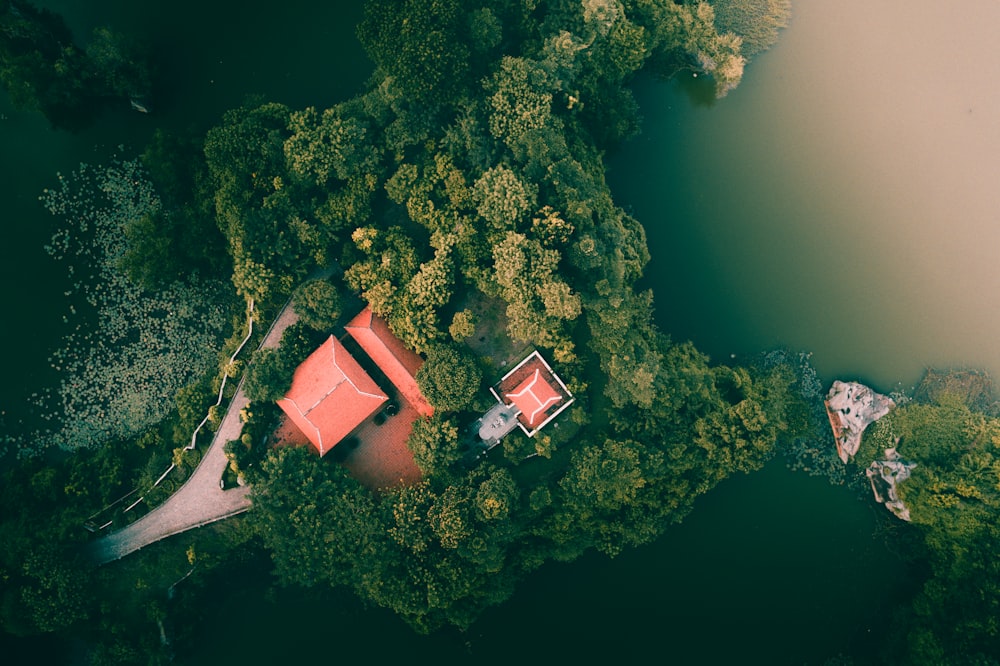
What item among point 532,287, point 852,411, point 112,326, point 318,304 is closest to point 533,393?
point 532,287

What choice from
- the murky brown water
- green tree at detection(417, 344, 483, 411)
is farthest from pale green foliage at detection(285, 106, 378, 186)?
the murky brown water

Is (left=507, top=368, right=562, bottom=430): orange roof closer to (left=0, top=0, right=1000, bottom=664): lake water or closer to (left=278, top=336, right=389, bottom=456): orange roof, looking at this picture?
(left=278, top=336, right=389, bottom=456): orange roof

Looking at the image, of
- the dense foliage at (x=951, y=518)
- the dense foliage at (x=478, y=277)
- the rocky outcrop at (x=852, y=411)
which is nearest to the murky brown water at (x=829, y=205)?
the rocky outcrop at (x=852, y=411)

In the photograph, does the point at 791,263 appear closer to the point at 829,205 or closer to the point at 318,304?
the point at 829,205

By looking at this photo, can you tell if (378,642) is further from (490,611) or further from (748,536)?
(748,536)

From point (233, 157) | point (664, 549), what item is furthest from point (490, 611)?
point (233, 157)

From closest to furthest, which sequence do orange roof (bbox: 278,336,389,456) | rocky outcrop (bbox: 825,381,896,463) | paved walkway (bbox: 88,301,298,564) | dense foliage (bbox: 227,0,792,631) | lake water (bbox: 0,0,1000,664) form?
1. dense foliage (bbox: 227,0,792,631)
2. orange roof (bbox: 278,336,389,456)
3. paved walkway (bbox: 88,301,298,564)
4. rocky outcrop (bbox: 825,381,896,463)
5. lake water (bbox: 0,0,1000,664)

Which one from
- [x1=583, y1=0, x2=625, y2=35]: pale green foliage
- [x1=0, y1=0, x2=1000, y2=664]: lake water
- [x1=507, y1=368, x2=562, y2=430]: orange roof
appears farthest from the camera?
[x1=0, y1=0, x2=1000, y2=664]: lake water
